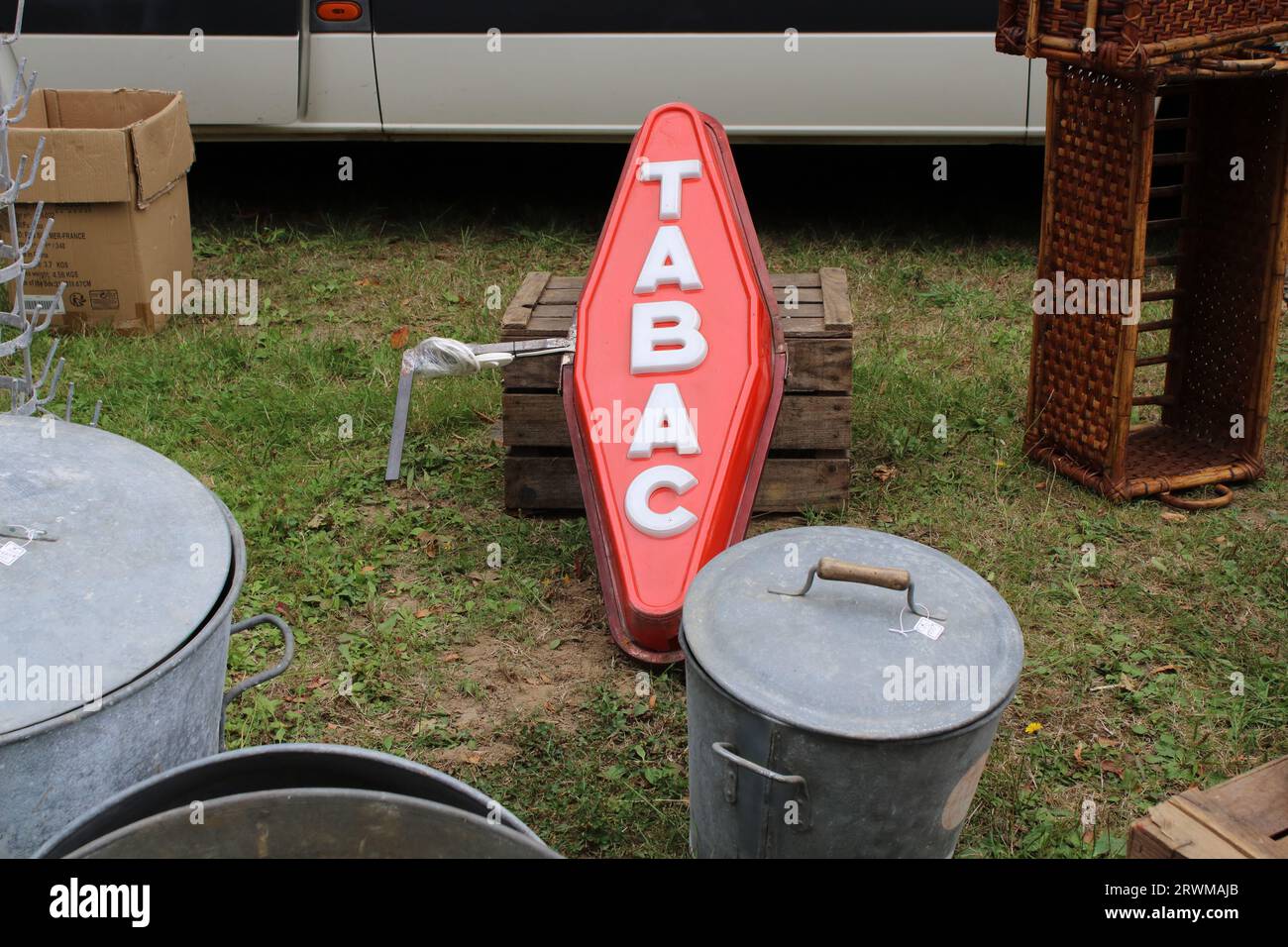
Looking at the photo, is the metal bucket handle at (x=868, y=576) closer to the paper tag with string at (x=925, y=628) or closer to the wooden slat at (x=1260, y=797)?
the paper tag with string at (x=925, y=628)

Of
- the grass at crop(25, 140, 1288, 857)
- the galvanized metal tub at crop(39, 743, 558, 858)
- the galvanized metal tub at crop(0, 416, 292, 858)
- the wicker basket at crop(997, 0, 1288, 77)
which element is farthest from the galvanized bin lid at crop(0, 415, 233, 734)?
the wicker basket at crop(997, 0, 1288, 77)

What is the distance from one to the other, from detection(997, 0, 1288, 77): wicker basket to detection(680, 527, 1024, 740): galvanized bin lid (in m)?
1.67

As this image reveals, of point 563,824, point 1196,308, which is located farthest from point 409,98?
point 563,824

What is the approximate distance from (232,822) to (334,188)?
5432mm

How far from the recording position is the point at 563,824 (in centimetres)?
270

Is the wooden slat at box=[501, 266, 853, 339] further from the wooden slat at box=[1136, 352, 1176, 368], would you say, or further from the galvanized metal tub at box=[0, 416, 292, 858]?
the galvanized metal tub at box=[0, 416, 292, 858]

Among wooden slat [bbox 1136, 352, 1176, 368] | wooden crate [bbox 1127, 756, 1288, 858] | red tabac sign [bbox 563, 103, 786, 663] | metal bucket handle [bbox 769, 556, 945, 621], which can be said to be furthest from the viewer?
wooden slat [bbox 1136, 352, 1176, 368]

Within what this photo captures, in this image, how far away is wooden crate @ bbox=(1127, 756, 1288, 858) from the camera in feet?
6.68

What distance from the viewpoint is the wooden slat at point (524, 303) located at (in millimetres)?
3768

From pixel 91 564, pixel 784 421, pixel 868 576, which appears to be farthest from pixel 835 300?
pixel 91 564

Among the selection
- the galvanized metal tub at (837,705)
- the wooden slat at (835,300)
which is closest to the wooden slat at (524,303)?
the wooden slat at (835,300)

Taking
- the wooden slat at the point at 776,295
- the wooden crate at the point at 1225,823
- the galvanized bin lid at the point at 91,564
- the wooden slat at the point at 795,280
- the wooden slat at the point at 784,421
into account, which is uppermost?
the galvanized bin lid at the point at 91,564

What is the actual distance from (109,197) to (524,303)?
6.42ft

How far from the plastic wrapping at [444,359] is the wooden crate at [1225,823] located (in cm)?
223
